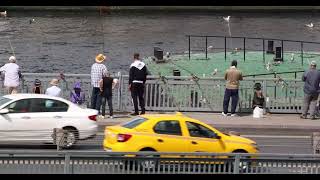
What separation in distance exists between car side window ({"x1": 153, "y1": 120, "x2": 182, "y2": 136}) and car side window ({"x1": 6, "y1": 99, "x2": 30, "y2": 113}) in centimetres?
344

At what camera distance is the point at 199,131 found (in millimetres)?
14703

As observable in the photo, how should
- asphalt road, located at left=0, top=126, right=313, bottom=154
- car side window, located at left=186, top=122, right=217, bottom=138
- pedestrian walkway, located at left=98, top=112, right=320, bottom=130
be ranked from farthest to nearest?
pedestrian walkway, located at left=98, top=112, right=320, bottom=130
asphalt road, located at left=0, top=126, right=313, bottom=154
car side window, located at left=186, top=122, right=217, bottom=138

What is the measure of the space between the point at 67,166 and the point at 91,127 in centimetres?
545

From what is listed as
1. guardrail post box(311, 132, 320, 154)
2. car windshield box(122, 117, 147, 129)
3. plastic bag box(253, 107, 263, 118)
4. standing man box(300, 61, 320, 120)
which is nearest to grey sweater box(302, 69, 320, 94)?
standing man box(300, 61, 320, 120)

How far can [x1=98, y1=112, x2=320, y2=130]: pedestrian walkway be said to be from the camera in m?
19.9

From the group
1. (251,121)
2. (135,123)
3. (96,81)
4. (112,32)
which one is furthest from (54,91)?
(112,32)

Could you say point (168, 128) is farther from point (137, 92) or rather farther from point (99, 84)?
point (137, 92)

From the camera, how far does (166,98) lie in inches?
856

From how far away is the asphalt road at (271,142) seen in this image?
15891mm

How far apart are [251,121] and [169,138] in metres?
6.64

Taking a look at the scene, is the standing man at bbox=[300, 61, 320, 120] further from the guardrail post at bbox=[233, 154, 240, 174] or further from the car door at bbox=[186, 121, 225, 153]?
the guardrail post at bbox=[233, 154, 240, 174]

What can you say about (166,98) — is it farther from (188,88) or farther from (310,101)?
(310,101)

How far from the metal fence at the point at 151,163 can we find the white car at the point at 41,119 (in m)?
3.94

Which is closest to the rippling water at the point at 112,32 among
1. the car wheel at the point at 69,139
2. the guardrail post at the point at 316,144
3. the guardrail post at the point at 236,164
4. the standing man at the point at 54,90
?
the standing man at the point at 54,90
